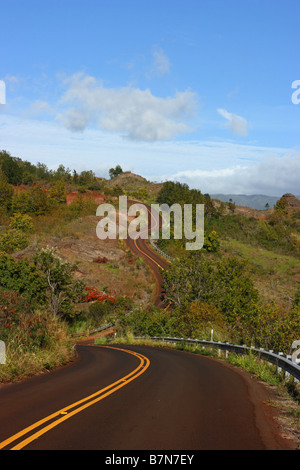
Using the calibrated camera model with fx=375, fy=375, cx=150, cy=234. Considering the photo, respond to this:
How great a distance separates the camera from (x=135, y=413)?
654 centimetres

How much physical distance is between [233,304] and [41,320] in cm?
2285

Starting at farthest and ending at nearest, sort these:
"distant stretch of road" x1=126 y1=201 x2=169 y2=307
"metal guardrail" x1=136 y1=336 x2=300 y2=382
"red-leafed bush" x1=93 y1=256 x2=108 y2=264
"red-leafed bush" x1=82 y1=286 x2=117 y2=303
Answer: "red-leafed bush" x1=93 y1=256 x2=108 y2=264, "distant stretch of road" x1=126 y1=201 x2=169 y2=307, "red-leafed bush" x1=82 y1=286 x2=117 y2=303, "metal guardrail" x1=136 y1=336 x2=300 y2=382

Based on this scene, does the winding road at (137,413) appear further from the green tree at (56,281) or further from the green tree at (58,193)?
the green tree at (58,193)

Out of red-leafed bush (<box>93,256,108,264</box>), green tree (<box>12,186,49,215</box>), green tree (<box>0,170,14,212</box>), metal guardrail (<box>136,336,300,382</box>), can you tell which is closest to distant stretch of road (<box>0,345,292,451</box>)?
metal guardrail (<box>136,336,300,382</box>)

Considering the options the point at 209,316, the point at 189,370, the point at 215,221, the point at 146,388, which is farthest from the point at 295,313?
the point at 215,221

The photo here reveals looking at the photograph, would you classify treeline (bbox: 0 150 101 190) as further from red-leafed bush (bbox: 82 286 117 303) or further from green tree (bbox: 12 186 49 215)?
red-leafed bush (bbox: 82 286 117 303)

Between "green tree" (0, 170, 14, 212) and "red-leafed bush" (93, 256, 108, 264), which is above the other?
"green tree" (0, 170, 14, 212)

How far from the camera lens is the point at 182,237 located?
78.9 m

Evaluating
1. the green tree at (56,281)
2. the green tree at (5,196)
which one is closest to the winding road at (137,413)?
the green tree at (56,281)

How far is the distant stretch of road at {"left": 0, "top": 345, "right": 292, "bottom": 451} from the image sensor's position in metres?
5.08

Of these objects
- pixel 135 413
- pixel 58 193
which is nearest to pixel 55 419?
pixel 135 413

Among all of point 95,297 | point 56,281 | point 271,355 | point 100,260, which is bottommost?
point 95,297

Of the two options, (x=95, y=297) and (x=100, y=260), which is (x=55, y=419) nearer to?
(x=95, y=297)
